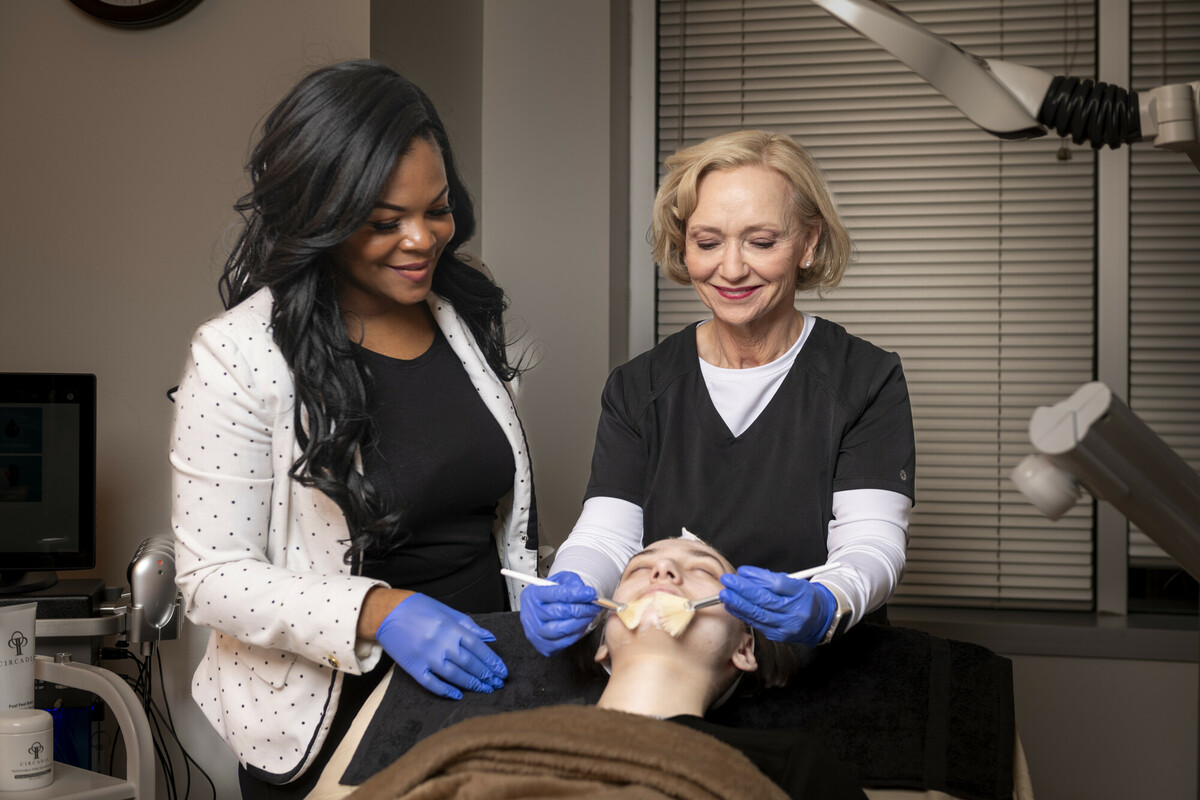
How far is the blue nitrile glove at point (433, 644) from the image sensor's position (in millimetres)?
1232

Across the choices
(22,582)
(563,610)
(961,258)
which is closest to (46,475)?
(22,582)

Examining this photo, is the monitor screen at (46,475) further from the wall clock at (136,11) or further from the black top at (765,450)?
the black top at (765,450)

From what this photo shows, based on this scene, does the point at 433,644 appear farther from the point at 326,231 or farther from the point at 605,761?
the point at 326,231

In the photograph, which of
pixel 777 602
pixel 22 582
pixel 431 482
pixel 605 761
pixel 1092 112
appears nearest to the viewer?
pixel 1092 112

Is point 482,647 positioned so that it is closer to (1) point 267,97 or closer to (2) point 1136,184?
(1) point 267,97

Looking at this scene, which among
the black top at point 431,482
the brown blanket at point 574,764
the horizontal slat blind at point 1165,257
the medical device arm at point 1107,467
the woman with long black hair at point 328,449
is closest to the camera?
the medical device arm at point 1107,467

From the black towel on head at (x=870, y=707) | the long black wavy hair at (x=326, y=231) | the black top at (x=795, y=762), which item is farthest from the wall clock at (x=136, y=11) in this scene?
the black top at (x=795, y=762)

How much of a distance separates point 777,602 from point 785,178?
59cm

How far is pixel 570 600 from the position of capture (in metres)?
1.22

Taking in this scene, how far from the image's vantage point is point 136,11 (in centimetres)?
204

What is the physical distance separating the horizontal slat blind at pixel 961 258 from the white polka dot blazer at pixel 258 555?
5.53 ft

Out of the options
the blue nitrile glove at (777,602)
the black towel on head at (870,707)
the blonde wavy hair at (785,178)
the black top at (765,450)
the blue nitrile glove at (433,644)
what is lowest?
the black towel on head at (870,707)

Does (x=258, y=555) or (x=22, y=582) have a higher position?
(x=258, y=555)

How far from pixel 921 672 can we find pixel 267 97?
166 centimetres
